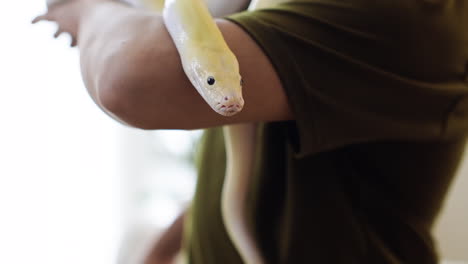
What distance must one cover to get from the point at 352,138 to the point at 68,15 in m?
0.34

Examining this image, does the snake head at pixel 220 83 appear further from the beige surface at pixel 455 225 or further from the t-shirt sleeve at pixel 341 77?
the beige surface at pixel 455 225

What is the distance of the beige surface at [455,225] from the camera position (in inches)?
54.9

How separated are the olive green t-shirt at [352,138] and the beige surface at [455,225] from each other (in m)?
0.81

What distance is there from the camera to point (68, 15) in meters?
0.56

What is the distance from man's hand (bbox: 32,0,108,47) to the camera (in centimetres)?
54

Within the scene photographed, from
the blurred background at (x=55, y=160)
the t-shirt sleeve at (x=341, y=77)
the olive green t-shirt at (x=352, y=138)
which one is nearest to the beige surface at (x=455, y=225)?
the blurred background at (x=55, y=160)

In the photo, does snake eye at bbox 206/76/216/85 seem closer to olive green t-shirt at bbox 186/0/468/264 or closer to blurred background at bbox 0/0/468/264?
olive green t-shirt at bbox 186/0/468/264

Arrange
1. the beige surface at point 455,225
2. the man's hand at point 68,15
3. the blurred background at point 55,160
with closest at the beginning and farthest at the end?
the man's hand at point 68,15 < the blurred background at point 55,160 < the beige surface at point 455,225

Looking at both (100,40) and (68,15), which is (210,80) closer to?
(100,40)

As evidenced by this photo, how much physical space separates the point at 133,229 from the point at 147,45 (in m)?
1.09

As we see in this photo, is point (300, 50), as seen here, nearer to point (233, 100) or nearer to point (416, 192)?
point (233, 100)

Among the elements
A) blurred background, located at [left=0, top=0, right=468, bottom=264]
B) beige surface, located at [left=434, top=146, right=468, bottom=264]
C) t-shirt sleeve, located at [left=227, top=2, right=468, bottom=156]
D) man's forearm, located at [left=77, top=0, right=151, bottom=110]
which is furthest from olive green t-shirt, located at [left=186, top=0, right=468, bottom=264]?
beige surface, located at [left=434, top=146, right=468, bottom=264]

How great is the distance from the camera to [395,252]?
652 mm

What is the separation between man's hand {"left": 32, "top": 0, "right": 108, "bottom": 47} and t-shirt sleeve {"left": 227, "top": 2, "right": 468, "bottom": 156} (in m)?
0.19
